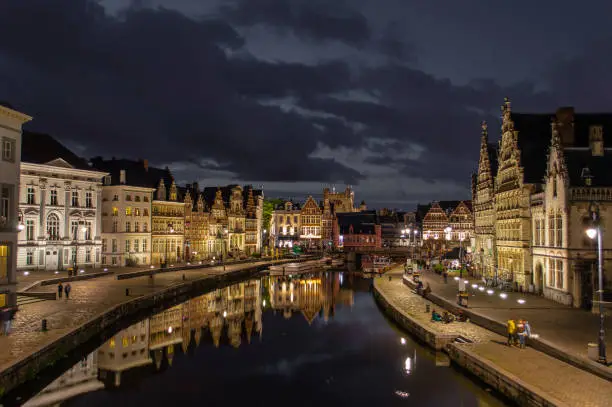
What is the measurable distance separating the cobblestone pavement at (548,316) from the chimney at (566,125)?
43.4 feet

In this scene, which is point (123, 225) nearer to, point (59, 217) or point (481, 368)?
point (59, 217)

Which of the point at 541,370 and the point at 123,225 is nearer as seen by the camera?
the point at 541,370

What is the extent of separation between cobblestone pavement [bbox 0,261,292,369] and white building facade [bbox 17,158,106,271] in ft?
27.9

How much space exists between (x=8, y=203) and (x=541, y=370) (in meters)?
31.7

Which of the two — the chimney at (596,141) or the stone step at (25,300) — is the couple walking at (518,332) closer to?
the chimney at (596,141)

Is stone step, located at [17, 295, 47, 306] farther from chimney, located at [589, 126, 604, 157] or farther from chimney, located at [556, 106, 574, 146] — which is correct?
chimney, located at [556, 106, 574, 146]

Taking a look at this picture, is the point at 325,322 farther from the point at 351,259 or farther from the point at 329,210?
the point at 329,210

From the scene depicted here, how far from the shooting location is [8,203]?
34031 mm

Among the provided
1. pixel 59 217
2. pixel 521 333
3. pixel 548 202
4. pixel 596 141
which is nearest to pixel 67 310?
pixel 521 333

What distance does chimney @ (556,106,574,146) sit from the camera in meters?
44.3

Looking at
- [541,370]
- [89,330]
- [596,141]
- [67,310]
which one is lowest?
[89,330]

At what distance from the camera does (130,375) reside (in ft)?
89.1

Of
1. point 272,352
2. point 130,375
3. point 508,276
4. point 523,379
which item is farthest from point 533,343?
point 508,276

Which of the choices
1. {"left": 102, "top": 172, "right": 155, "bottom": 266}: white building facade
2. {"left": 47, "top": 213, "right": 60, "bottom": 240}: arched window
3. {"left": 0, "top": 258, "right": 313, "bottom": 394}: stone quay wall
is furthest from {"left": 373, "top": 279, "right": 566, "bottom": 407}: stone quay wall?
{"left": 102, "top": 172, "right": 155, "bottom": 266}: white building facade
